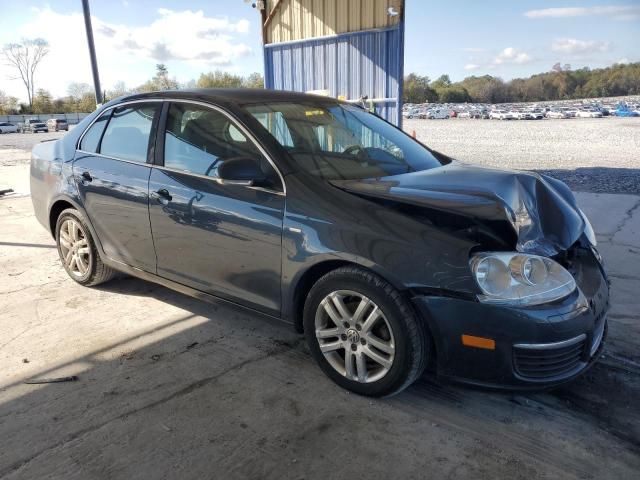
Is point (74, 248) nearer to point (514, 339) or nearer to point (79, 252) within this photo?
point (79, 252)

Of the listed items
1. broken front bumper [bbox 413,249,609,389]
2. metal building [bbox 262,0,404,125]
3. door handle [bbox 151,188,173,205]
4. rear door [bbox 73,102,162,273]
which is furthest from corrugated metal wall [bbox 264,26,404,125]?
broken front bumper [bbox 413,249,609,389]

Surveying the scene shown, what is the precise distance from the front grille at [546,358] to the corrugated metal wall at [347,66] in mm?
6505

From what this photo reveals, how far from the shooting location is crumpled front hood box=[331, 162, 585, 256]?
8.83 ft

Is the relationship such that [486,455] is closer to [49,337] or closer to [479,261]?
[479,261]

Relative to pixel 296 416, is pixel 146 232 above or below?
above

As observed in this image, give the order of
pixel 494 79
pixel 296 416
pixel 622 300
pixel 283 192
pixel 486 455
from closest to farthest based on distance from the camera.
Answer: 1. pixel 486 455
2. pixel 296 416
3. pixel 283 192
4. pixel 622 300
5. pixel 494 79

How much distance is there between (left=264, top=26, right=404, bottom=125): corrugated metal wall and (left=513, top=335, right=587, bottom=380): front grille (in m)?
6.50

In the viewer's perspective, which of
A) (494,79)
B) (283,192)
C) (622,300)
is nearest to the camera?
(283,192)

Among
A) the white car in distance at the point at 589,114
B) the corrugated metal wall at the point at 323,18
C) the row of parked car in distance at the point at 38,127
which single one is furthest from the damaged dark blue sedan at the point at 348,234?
the white car in distance at the point at 589,114

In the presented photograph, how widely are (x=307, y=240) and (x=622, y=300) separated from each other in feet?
9.56

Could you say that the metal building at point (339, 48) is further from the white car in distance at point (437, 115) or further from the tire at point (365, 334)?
the white car in distance at point (437, 115)

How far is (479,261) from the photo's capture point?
2.43 metres

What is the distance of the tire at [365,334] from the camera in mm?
2582

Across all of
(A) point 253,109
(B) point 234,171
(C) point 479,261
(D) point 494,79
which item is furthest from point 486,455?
(D) point 494,79
